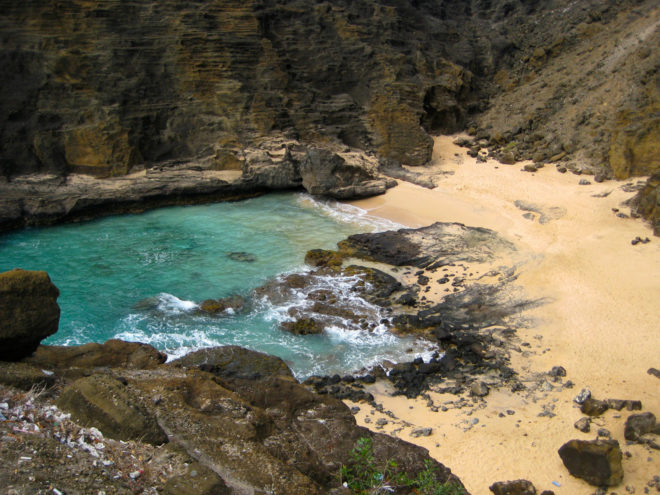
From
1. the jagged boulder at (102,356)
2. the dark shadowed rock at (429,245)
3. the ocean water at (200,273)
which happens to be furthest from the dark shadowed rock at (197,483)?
the dark shadowed rock at (429,245)

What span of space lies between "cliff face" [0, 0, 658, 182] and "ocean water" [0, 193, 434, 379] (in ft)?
11.1

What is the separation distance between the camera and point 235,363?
11.1 meters

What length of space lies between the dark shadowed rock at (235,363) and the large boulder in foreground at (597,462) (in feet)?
17.5

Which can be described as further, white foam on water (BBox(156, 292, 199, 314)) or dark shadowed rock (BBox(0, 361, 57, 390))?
white foam on water (BBox(156, 292, 199, 314))

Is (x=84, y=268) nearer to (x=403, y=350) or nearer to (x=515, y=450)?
(x=403, y=350)

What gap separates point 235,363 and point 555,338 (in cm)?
722

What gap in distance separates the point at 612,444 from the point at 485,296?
6.35 m

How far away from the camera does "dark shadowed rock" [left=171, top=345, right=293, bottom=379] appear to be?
35.3ft

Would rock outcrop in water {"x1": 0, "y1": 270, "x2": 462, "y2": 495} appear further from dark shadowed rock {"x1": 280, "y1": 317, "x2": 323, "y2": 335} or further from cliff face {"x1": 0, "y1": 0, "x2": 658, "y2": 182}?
cliff face {"x1": 0, "y1": 0, "x2": 658, "y2": 182}

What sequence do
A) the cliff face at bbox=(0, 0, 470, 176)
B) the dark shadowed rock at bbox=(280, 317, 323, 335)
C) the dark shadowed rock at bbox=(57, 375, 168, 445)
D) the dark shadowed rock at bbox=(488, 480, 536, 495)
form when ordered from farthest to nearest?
the cliff face at bbox=(0, 0, 470, 176), the dark shadowed rock at bbox=(280, 317, 323, 335), the dark shadowed rock at bbox=(488, 480, 536, 495), the dark shadowed rock at bbox=(57, 375, 168, 445)

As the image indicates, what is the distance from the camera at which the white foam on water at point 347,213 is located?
1972cm

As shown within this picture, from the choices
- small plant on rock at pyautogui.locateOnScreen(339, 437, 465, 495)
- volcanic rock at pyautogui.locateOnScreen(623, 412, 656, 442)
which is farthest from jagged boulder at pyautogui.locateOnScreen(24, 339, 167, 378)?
volcanic rock at pyautogui.locateOnScreen(623, 412, 656, 442)

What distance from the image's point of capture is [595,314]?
12.7 m

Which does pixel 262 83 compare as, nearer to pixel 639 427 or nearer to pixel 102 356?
pixel 102 356
